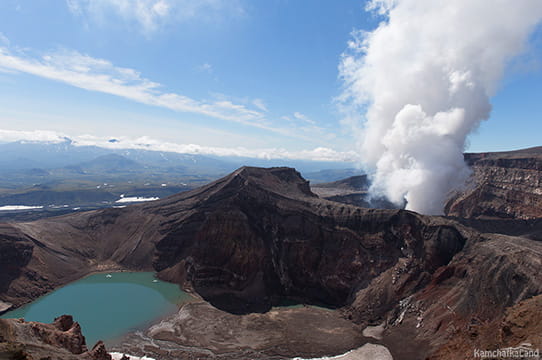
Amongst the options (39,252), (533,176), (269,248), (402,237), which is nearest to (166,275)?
(269,248)

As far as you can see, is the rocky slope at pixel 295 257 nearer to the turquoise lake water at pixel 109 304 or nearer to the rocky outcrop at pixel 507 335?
the turquoise lake water at pixel 109 304

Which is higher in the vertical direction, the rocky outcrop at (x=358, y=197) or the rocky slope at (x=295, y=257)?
the rocky outcrop at (x=358, y=197)

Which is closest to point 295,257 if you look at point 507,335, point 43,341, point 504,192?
point 507,335

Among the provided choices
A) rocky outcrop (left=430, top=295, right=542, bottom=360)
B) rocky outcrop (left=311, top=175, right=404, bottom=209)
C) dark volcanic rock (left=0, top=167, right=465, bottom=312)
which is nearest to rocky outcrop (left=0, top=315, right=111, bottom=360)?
dark volcanic rock (left=0, top=167, right=465, bottom=312)

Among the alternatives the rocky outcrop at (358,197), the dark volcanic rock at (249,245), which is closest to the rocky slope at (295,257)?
the dark volcanic rock at (249,245)

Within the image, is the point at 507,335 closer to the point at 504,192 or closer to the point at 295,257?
the point at 295,257
